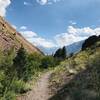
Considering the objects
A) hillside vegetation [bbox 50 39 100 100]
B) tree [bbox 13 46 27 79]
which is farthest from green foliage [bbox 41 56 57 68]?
hillside vegetation [bbox 50 39 100 100]

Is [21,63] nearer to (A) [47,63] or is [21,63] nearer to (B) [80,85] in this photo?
(B) [80,85]

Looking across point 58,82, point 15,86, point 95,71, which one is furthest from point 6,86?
point 95,71

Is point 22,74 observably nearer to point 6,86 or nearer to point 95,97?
point 6,86

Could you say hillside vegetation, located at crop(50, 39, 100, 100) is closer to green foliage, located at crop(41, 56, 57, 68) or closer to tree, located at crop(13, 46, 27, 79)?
tree, located at crop(13, 46, 27, 79)

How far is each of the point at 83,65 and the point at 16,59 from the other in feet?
33.2

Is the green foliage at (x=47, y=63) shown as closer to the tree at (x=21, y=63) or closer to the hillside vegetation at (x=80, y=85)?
Result: the tree at (x=21, y=63)

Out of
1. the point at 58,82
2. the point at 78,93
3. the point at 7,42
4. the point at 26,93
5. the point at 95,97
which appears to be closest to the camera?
the point at 95,97

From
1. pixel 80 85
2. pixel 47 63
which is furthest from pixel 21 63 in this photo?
pixel 47 63

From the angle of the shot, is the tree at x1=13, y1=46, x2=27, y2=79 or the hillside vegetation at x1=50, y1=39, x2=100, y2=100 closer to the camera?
the hillside vegetation at x1=50, y1=39, x2=100, y2=100

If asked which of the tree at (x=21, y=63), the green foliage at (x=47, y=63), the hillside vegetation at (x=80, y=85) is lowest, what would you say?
the hillside vegetation at (x=80, y=85)

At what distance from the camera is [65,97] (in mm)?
31344

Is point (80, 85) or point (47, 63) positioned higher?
point (47, 63)

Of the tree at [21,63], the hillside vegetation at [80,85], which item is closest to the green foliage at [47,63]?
the tree at [21,63]

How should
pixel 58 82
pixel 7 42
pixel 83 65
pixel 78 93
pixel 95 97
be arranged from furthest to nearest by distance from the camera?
pixel 7 42 < pixel 83 65 < pixel 58 82 < pixel 78 93 < pixel 95 97
